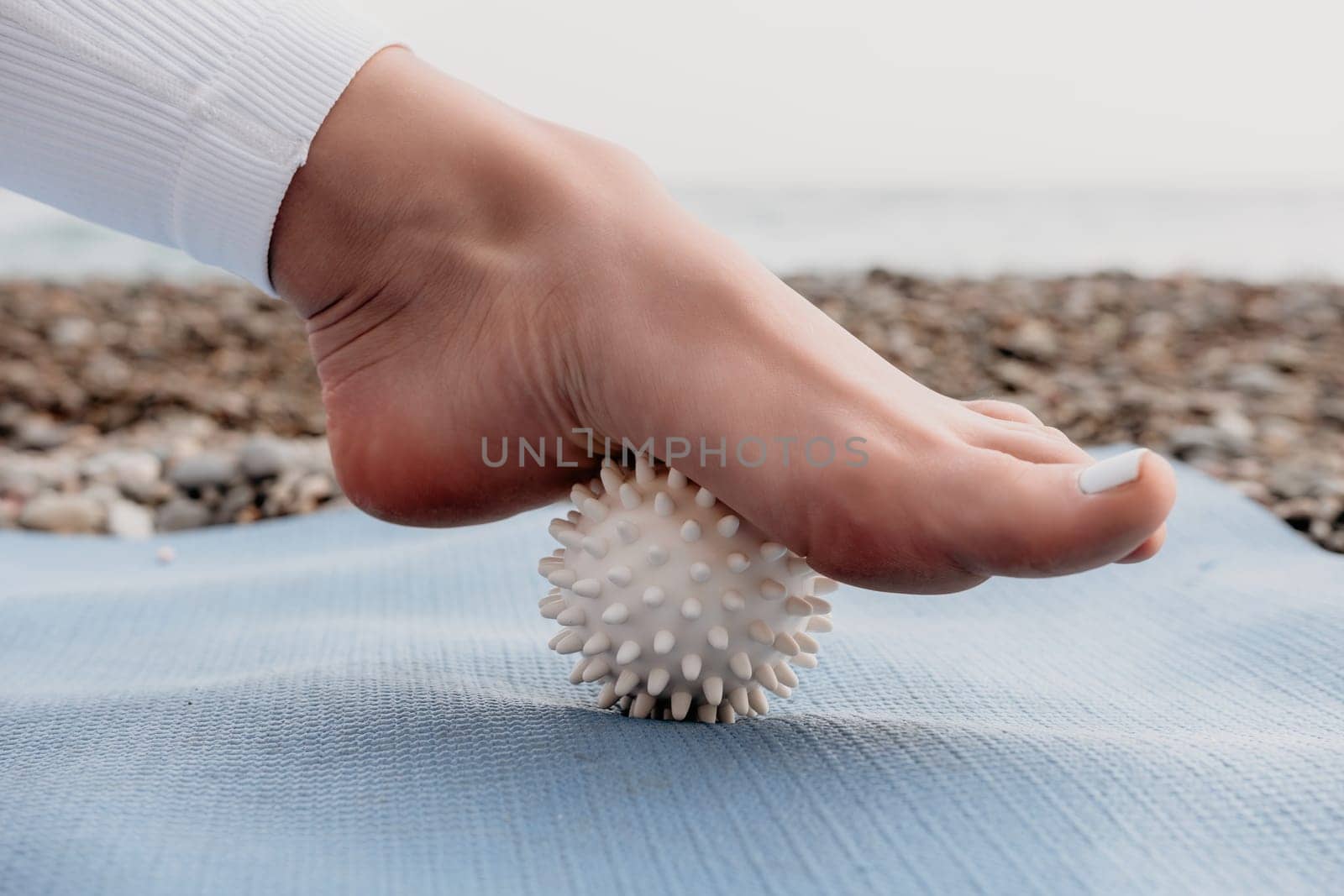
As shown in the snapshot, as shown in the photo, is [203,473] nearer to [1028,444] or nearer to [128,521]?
[128,521]

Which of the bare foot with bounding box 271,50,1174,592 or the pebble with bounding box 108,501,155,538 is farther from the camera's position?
the pebble with bounding box 108,501,155,538

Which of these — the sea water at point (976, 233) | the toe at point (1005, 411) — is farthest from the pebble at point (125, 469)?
the sea water at point (976, 233)

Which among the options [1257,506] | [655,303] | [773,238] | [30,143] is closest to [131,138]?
[30,143]

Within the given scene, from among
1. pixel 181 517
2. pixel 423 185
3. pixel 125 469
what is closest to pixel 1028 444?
pixel 423 185

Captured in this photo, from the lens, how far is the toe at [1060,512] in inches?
29.4

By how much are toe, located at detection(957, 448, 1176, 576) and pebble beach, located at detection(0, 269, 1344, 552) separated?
1030mm

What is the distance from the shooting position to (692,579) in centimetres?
83

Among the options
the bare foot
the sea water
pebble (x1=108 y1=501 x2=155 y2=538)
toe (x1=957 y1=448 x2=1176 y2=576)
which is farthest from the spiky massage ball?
the sea water

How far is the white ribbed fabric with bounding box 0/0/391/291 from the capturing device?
0.92 metres

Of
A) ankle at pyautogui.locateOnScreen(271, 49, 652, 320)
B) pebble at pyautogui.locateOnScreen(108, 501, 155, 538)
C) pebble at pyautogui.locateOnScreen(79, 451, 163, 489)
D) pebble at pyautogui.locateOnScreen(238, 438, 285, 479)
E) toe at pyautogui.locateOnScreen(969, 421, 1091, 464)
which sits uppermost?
ankle at pyautogui.locateOnScreen(271, 49, 652, 320)

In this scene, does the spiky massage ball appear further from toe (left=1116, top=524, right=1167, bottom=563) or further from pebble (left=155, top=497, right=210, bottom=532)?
pebble (left=155, top=497, right=210, bottom=532)

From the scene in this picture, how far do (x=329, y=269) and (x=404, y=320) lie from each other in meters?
0.08

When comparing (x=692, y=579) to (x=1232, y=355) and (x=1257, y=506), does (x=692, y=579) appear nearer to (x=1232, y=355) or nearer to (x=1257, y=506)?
(x=1257, y=506)

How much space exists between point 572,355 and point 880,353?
2.12m
